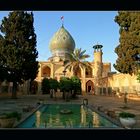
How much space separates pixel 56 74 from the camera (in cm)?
5322

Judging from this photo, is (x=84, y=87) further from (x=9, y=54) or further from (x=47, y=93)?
(x=9, y=54)

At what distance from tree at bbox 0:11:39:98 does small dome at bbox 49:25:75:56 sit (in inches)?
1130

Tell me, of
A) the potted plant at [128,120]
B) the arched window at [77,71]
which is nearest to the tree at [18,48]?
the potted plant at [128,120]

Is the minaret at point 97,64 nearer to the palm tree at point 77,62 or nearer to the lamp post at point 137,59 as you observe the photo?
the palm tree at point 77,62

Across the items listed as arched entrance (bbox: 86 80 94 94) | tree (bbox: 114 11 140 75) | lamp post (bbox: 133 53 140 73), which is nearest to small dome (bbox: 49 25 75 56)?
arched entrance (bbox: 86 80 94 94)

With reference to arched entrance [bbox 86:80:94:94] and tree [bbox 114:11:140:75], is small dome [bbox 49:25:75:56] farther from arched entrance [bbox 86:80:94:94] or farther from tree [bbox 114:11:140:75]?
tree [bbox 114:11:140:75]

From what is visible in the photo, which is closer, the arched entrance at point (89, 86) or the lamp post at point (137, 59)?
the lamp post at point (137, 59)

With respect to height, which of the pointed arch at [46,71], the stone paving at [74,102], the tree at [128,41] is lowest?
the stone paving at [74,102]

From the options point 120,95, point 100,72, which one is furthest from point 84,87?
point 120,95

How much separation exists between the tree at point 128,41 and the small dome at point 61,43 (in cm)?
3492

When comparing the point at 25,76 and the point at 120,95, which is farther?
the point at 120,95

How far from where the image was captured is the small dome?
56.5 meters

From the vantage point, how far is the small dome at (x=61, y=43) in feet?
185
